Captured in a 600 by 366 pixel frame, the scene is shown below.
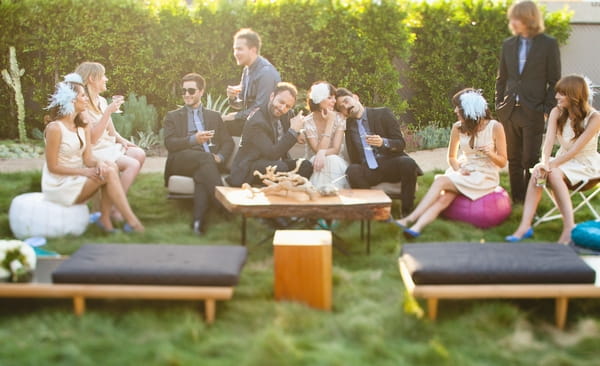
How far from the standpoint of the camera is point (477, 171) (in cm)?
617

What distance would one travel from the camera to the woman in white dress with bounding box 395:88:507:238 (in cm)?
607

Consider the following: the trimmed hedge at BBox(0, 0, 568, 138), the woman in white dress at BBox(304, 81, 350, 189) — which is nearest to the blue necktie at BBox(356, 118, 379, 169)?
the woman in white dress at BBox(304, 81, 350, 189)

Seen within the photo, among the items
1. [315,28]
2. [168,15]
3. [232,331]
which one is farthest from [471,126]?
[168,15]

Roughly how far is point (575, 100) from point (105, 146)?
3.95 meters

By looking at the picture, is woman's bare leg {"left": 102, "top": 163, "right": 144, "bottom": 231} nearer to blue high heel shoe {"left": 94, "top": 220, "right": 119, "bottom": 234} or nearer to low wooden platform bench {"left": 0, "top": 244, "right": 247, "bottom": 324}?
blue high heel shoe {"left": 94, "top": 220, "right": 119, "bottom": 234}

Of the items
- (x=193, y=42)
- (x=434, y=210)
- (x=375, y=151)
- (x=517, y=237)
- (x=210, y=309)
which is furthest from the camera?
(x=193, y=42)

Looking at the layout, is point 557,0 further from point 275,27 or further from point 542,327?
point 542,327

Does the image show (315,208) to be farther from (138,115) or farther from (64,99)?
(138,115)

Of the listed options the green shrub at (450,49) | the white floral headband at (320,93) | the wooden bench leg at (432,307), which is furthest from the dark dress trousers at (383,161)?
the green shrub at (450,49)

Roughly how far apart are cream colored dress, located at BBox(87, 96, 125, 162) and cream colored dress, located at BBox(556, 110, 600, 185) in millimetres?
3742

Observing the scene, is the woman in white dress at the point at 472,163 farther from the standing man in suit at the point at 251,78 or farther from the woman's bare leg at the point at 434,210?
the standing man in suit at the point at 251,78

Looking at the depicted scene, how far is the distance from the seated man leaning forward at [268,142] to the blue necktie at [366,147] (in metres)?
0.51

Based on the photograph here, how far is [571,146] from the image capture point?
5914 millimetres

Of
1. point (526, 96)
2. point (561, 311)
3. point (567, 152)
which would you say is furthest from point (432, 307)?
point (526, 96)
